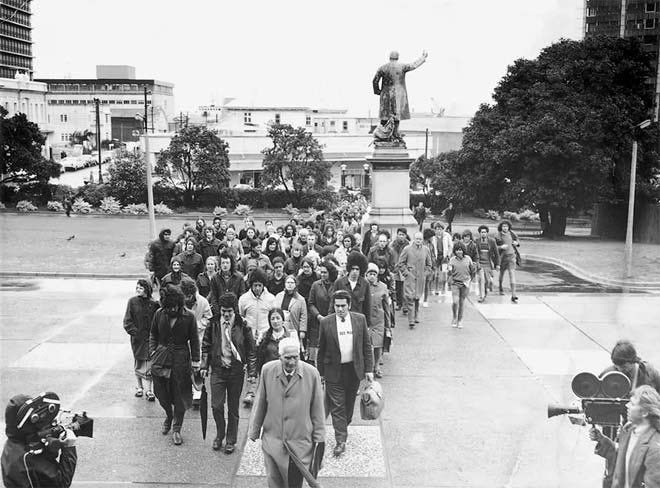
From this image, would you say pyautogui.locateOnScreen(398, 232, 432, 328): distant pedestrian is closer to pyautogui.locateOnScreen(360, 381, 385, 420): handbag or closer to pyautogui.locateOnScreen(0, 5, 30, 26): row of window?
pyautogui.locateOnScreen(360, 381, 385, 420): handbag

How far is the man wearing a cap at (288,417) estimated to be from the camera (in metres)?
5.66

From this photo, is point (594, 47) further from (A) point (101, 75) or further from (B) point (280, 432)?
(A) point (101, 75)

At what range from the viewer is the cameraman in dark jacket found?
7266 mm

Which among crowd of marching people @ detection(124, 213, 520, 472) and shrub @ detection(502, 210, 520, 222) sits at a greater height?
crowd of marching people @ detection(124, 213, 520, 472)

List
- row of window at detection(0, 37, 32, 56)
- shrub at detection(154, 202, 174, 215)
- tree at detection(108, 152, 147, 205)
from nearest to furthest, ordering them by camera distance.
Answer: row of window at detection(0, 37, 32, 56), shrub at detection(154, 202, 174, 215), tree at detection(108, 152, 147, 205)

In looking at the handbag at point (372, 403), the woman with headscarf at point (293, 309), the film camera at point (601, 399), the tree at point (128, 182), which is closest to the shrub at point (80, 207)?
the tree at point (128, 182)

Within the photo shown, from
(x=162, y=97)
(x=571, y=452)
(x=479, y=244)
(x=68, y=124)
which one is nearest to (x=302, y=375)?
(x=571, y=452)

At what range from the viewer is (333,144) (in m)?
64.4

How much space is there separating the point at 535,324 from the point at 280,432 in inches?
323

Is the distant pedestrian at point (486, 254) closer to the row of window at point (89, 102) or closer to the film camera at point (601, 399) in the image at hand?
the film camera at point (601, 399)

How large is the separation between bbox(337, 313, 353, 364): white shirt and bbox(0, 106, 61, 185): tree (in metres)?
36.0

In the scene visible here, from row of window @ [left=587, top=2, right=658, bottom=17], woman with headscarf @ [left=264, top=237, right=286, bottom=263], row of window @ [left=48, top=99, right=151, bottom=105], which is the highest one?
row of window @ [left=48, top=99, right=151, bottom=105]

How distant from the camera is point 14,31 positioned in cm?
3256

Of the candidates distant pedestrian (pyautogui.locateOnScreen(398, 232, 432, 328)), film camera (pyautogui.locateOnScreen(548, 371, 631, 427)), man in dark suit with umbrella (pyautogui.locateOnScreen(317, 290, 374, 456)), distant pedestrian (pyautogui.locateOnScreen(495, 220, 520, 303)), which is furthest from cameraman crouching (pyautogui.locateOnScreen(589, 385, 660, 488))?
distant pedestrian (pyautogui.locateOnScreen(495, 220, 520, 303))
